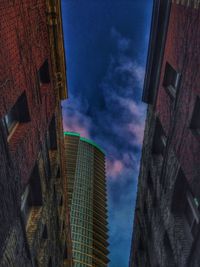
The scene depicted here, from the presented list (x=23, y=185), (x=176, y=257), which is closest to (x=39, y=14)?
(x=23, y=185)

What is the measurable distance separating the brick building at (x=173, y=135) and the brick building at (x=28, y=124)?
17.5 feet

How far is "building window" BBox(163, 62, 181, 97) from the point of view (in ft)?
45.6

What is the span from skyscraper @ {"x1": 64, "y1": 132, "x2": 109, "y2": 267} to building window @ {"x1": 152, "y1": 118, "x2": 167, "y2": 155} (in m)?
68.0

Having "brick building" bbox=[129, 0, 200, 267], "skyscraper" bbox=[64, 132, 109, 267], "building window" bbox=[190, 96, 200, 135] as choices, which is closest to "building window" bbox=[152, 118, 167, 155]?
"brick building" bbox=[129, 0, 200, 267]

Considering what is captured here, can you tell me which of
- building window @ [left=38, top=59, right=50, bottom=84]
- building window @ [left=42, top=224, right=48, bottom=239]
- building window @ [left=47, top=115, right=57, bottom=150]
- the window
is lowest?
the window

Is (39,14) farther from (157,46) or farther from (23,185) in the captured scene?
(23,185)

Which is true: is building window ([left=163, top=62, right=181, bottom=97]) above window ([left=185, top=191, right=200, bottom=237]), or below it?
above

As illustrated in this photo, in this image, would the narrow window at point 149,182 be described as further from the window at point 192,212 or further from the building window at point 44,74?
the building window at point 44,74

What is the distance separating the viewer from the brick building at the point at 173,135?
1051 centimetres

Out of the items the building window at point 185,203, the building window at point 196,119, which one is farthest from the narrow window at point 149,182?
the building window at point 196,119

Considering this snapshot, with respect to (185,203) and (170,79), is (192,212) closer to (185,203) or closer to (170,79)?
(185,203)

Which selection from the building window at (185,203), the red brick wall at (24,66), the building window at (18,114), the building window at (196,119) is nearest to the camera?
the red brick wall at (24,66)

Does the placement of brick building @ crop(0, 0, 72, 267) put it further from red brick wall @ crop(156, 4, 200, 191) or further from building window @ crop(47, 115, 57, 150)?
red brick wall @ crop(156, 4, 200, 191)

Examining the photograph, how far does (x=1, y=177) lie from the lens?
841cm
